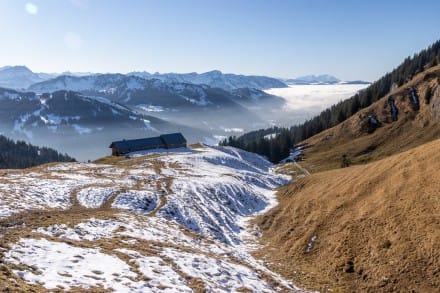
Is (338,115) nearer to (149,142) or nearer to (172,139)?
(172,139)

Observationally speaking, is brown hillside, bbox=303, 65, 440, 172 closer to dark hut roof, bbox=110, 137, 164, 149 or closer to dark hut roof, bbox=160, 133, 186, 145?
dark hut roof, bbox=160, 133, 186, 145

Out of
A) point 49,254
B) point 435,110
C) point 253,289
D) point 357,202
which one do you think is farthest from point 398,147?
point 49,254

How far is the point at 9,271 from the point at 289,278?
18400 millimetres

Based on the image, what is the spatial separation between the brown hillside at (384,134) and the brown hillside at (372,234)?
68327 millimetres

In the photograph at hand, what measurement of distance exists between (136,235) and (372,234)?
19746 mm

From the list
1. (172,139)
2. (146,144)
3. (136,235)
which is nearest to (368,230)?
(136,235)

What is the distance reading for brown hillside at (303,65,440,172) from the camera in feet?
339

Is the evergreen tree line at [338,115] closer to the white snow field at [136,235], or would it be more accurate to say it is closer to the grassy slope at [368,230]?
the white snow field at [136,235]

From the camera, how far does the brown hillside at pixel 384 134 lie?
103 meters

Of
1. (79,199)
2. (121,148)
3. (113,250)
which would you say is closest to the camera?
(113,250)

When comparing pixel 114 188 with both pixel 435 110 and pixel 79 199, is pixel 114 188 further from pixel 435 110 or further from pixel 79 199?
pixel 435 110

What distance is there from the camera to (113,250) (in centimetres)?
2305

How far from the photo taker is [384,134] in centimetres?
11494

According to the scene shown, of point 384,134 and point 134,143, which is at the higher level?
point 384,134
